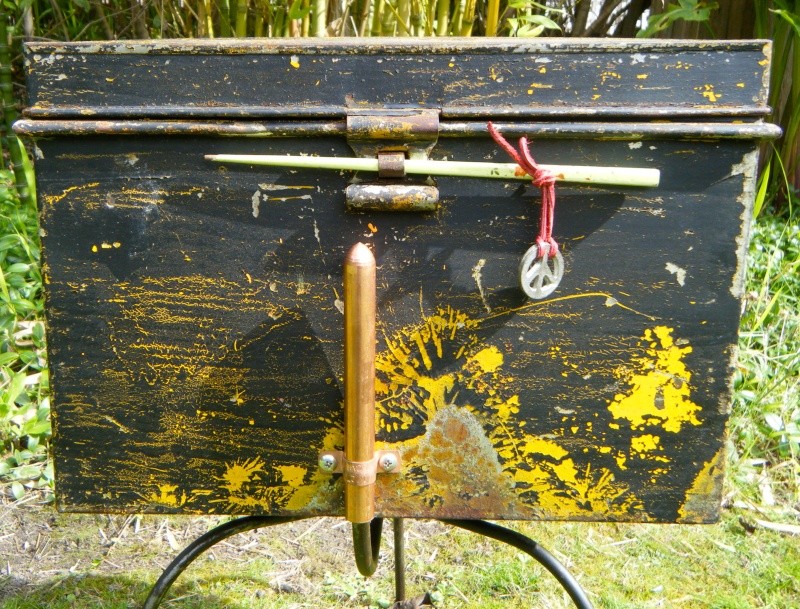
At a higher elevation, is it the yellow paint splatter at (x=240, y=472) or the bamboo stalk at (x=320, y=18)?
the bamboo stalk at (x=320, y=18)

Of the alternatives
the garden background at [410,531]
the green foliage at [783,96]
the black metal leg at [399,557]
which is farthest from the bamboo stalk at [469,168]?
the green foliage at [783,96]

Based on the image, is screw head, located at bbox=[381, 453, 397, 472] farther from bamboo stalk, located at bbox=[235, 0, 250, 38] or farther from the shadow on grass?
bamboo stalk, located at bbox=[235, 0, 250, 38]

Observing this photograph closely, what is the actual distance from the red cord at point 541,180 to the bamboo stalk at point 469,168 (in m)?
0.01

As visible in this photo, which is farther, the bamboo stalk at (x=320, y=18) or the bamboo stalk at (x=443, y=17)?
the bamboo stalk at (x=443, y=17)

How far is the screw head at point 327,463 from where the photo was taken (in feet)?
3.43

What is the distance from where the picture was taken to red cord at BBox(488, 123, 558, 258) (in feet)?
3.15

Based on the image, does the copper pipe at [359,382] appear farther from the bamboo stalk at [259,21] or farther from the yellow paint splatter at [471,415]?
the bamboo stalk at [259,21]

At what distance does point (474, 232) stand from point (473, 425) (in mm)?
266

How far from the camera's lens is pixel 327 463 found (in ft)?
3.43

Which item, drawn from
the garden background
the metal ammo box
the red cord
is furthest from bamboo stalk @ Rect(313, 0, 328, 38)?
the red cord

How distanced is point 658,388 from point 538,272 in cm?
24

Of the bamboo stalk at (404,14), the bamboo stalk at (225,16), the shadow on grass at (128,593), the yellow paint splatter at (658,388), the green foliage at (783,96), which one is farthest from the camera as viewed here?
the green foliage at (783,96)

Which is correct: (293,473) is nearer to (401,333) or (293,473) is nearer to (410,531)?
(401,333)

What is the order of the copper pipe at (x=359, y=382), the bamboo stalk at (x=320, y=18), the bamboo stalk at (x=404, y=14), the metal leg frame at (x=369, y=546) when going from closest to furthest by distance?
the copper pipe at (x=359, y=382), the metal leg frame at (x=369, y=546), the bamboo stalk at (x=320, y=18), the bamboo stalk at (x=404, y=14)
